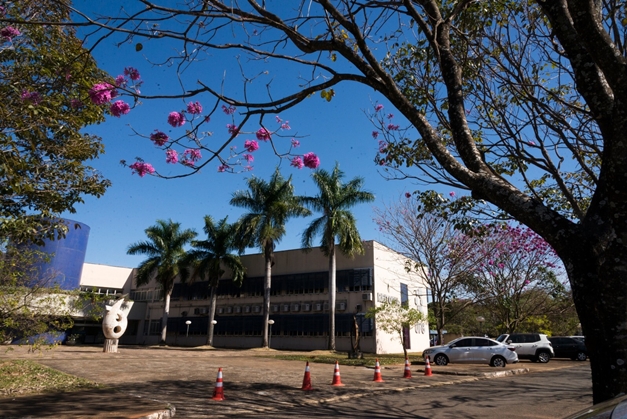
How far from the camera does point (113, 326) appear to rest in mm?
26859

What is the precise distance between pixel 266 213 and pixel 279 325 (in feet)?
33.1

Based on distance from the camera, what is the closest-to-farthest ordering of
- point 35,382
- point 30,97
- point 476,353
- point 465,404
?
1. point 30,97
2. point 465,404
3. point 35,382
4. point 476,353

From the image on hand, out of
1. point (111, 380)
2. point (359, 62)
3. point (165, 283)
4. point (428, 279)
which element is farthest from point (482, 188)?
point (165, 283)

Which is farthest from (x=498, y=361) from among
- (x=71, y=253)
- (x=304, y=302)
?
(x=71, y=253)

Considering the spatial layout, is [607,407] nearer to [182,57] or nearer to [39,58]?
[182,57]

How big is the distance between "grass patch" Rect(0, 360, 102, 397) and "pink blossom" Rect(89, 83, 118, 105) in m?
7.06

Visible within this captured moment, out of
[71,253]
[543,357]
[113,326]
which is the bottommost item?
[543,357]

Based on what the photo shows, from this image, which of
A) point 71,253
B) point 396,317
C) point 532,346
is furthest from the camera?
point 71,253

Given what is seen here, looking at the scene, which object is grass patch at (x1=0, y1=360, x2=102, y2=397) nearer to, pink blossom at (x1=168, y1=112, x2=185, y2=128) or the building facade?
pink blossom at (x1=168, y1=112, x2=185, y2=128)

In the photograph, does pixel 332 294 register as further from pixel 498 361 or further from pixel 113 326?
pixel 113 326

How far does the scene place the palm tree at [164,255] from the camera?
3984cm

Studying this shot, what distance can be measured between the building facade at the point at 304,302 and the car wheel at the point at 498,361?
9.79 meters

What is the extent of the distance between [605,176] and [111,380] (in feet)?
41.8

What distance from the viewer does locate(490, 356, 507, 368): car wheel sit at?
2114cm
